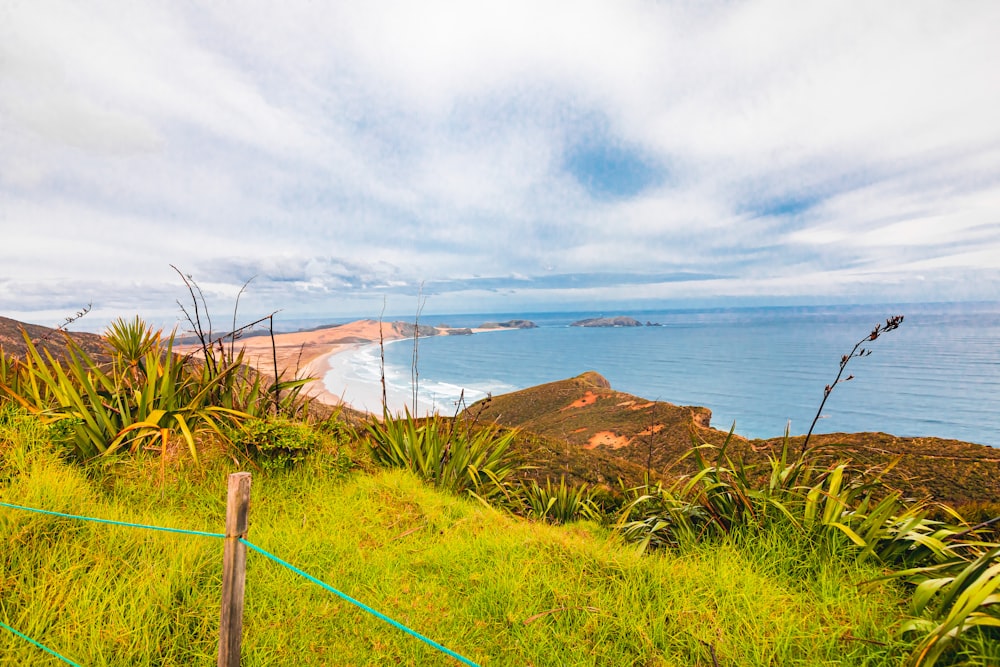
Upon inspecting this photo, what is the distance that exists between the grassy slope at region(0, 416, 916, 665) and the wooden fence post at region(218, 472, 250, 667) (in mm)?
537

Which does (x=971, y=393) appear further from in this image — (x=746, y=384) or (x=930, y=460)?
(x=930, y=460)

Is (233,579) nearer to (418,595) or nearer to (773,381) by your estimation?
(418,595)

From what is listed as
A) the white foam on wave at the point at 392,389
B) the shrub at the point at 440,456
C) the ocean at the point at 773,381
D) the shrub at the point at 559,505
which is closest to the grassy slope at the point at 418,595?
the shrub at the point at 559,505

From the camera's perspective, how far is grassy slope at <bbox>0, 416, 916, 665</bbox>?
2.21m

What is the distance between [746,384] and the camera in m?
44.1

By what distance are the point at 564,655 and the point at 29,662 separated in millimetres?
2528

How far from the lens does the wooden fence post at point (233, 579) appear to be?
178 centimetres

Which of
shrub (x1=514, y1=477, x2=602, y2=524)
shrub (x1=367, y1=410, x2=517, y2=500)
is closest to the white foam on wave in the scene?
shrub (x1=367, y1=410, x2=517, y2=500)

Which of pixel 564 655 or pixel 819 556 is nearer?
pixel 564 655

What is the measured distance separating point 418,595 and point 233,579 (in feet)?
3.94

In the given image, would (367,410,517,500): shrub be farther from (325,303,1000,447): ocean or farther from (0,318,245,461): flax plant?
(325,303,1000,447): ocean

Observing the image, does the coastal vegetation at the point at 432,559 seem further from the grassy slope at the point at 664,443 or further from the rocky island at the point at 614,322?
the rocky island at the point at 614,322

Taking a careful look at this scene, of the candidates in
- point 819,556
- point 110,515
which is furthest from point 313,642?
point 819,556

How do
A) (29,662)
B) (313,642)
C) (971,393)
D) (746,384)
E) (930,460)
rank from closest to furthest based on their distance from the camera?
(29,662) → (313,642) → (930,460) → (971,393) → (746,384)
